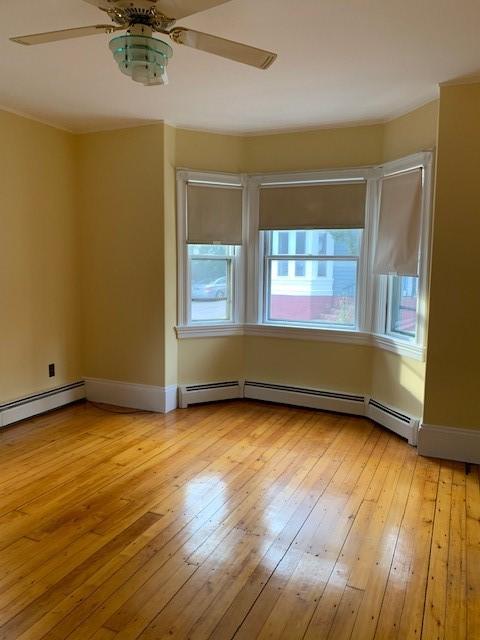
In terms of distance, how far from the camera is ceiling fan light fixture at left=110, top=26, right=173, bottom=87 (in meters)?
2.07

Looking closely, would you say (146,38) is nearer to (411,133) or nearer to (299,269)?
(411,133)

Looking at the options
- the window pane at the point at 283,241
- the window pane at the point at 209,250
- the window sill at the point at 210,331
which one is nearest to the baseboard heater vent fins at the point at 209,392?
the window sill at the point at 210,331

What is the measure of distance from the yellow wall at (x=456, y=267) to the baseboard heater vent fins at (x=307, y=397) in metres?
1.04

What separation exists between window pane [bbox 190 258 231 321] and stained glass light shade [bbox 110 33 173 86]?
7.91 ft

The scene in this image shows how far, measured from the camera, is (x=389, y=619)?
190cm

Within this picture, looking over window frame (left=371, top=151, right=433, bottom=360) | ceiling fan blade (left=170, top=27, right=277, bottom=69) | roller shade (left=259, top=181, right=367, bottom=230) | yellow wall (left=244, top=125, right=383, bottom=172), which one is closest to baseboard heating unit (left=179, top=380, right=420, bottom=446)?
window frame (left=371, top=151, right=433, bottom=360)

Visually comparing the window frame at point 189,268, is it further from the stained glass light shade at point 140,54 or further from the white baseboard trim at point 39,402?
the stained glass light shade at point 140,54

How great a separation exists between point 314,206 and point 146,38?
2.55m

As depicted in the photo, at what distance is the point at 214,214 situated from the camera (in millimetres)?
4512

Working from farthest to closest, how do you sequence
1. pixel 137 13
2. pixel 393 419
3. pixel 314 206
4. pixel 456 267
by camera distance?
pixel 314 206, pixel 393 419, pixel 456 267, pixel 137 13

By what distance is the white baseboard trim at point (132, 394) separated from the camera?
4.43m

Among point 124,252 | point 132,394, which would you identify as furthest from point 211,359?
point 124,252

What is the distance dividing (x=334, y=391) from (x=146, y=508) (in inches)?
91.1

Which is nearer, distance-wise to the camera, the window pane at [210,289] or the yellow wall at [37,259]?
the yellow wall at [37,259]
